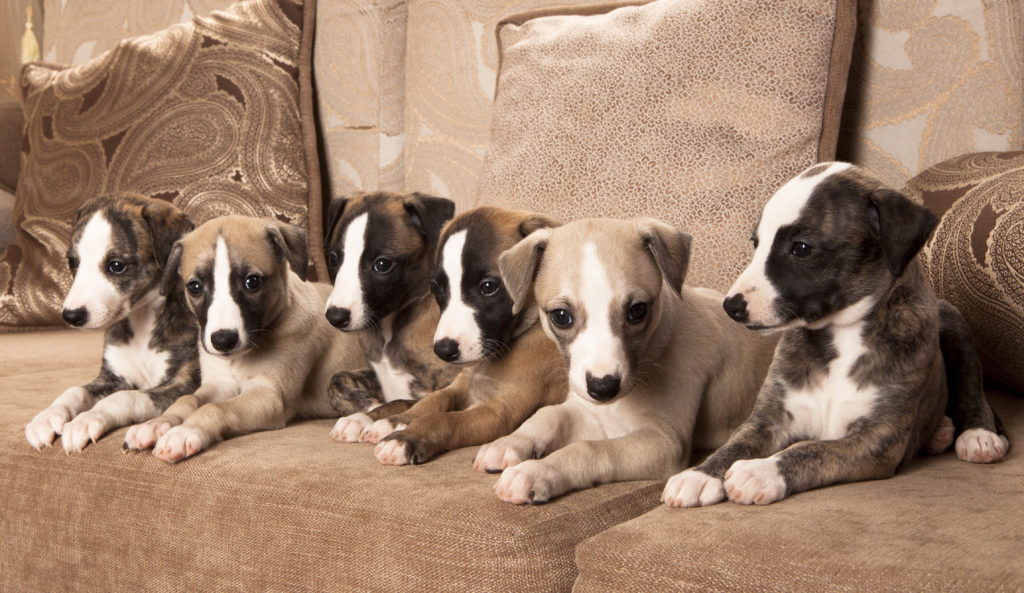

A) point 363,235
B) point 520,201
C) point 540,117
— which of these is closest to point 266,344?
point 363,235

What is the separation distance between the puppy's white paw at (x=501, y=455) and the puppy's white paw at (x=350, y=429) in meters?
0.40

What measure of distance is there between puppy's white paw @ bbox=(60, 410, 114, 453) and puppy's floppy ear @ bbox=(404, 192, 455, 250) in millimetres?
983

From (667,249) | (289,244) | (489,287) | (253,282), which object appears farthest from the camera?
(289,244)

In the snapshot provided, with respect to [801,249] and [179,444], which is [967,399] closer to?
[801,249]

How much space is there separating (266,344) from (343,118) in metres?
1.47

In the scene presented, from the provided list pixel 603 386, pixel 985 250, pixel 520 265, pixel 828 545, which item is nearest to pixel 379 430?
pixel 520 265

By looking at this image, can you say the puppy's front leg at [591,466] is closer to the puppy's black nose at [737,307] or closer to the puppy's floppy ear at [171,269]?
the puppy's black nose at [737,307]

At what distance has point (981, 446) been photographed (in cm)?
204

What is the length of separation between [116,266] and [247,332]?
470 mm

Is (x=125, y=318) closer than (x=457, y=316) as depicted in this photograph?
No

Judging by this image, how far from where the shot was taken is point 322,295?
303cm

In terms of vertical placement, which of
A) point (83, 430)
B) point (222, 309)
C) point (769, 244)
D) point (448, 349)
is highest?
point (769, 244)

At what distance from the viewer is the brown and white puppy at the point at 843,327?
1891mm

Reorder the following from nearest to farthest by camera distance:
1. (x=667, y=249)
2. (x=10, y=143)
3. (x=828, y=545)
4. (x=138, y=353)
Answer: (x=828, y=545) → (x=667, y=249) → (x=138, y=353) → (x=10, y=143)
